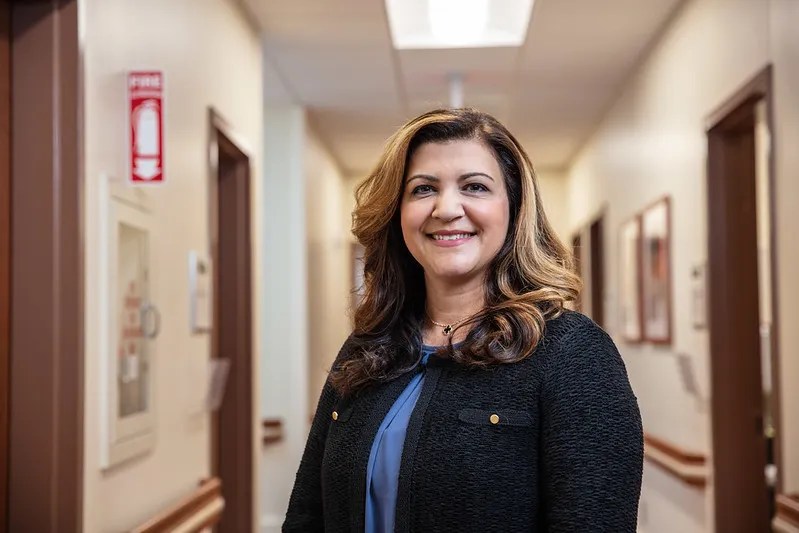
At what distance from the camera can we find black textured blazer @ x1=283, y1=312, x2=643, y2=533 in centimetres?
145

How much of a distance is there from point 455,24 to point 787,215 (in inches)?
114

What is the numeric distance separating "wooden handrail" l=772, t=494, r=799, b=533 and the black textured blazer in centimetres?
197

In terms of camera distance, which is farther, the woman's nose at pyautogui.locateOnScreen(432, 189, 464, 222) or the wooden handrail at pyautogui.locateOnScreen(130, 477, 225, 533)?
the wooden handrail at pyautogui.locateOnScreen(130, 477, 225, 533)

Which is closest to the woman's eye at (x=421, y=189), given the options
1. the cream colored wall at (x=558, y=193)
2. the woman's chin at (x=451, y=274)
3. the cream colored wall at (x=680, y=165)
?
the woman's chin at (x=451, y=274)

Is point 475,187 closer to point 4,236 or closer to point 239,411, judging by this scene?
point 4,236

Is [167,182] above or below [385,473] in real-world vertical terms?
above

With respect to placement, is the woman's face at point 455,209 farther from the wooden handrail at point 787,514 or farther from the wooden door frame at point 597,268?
the wooden door frame at point 597,268

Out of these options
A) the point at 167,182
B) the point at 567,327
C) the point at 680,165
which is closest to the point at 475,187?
the point at 567,327

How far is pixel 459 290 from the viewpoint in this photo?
1.66 meters

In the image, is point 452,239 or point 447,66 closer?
point 452,239

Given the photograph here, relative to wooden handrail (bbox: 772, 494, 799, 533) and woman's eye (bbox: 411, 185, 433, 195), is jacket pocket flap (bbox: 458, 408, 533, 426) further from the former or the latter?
wooden handrail (bbox: 772, 494, 799, 533)

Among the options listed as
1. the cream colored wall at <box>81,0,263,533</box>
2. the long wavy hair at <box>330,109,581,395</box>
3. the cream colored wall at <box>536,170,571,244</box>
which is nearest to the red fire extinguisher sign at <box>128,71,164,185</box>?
the cream colored wall at <box>81,0,263,533</box>

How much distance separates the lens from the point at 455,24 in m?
5.97

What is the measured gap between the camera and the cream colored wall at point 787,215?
11.0ft
